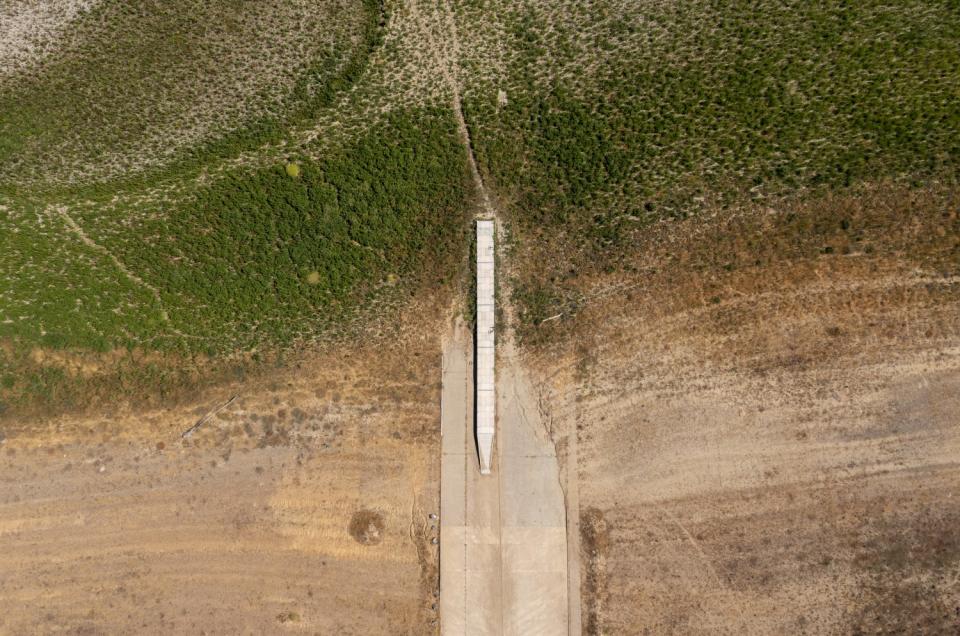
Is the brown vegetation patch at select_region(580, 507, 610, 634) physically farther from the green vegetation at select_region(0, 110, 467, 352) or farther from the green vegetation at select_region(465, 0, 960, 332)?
the green vegetation at select_region(0, 110, 467, 352)

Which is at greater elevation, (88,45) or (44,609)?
(88,45)

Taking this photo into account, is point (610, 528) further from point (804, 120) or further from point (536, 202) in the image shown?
point (804, 120)

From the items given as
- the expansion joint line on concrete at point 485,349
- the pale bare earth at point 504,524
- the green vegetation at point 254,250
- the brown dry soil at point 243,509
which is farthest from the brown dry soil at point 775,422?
the green vegetation at point 254,250

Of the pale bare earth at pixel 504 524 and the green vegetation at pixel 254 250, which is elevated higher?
the green vegetation at pixel 254 250

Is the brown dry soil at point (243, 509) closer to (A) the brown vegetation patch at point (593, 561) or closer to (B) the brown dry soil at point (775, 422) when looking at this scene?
(A) the brown vegetation patch at point (593, 561)

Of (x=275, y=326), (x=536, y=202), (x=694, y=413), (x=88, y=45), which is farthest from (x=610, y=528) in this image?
(x=88, y=45)

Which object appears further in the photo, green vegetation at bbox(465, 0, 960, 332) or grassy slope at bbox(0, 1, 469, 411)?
grassy slope at bbox(0, 1, 469, 411)

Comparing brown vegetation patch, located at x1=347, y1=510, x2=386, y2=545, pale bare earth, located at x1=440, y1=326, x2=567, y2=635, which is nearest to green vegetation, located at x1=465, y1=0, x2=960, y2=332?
pale bare earth, located at x1=440, y1=326, x2=567, y2=635
